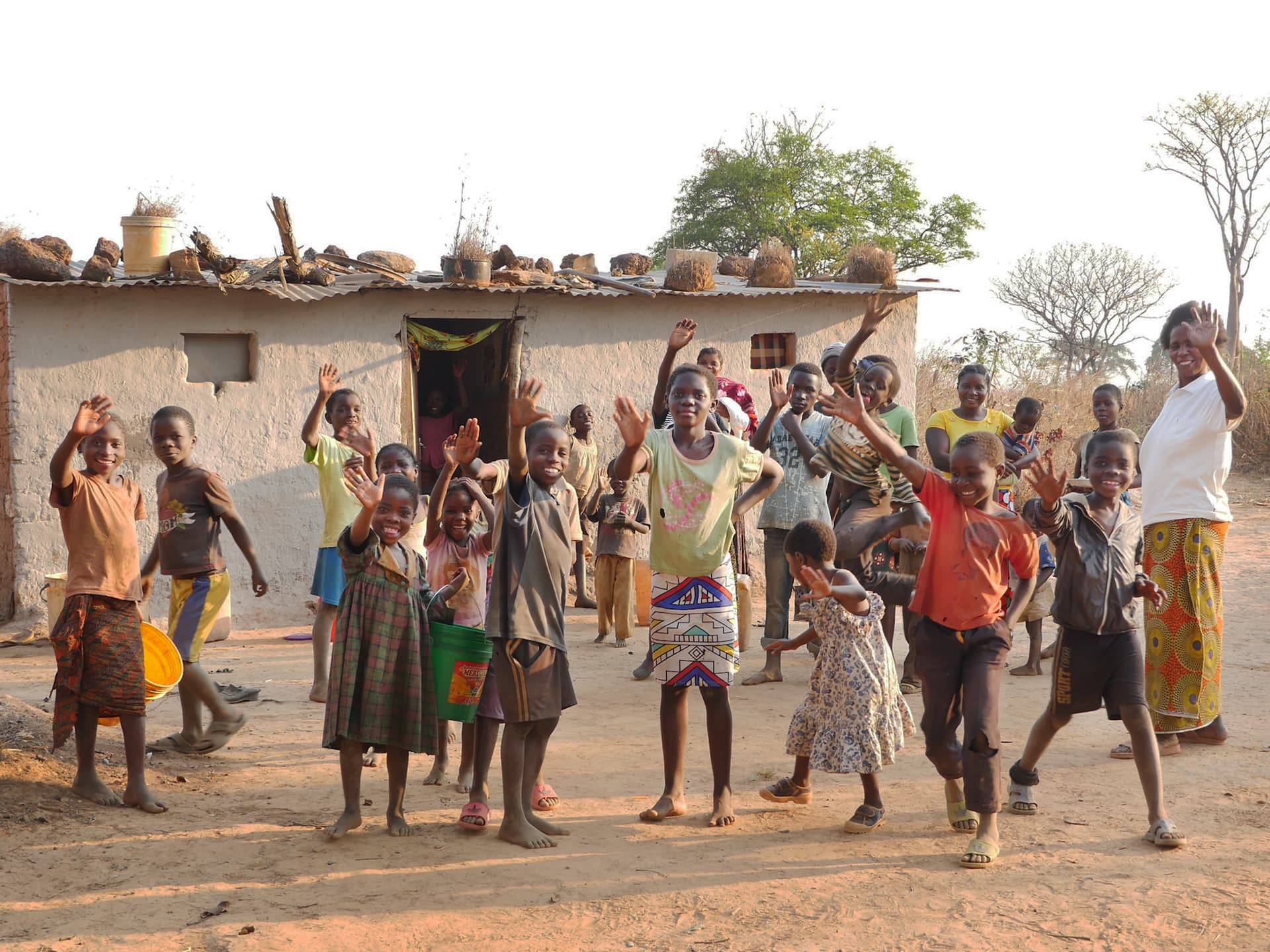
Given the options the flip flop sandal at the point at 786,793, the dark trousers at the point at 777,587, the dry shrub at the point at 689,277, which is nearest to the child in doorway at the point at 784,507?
the dark trousers at the point at 777,587

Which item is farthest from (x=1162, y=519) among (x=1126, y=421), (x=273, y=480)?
(x=1126, y=421)

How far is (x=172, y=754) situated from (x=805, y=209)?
24564 mm

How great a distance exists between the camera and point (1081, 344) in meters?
33.4

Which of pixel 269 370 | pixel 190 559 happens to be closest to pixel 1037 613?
pixel 190 559

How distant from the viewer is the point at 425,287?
364 inches

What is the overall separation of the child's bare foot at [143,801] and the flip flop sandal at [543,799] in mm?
1377

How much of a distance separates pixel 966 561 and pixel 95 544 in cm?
325

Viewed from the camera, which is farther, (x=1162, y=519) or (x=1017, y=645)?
(x=1017, y=645)

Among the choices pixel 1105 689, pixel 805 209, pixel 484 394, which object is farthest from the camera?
pixel 805 209

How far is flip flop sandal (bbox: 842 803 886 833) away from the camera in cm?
415

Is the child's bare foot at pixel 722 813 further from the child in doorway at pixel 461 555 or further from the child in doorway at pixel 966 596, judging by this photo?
the child in doorway at pixel 461 555

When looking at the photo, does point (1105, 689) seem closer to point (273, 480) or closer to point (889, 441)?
point (889, 441)

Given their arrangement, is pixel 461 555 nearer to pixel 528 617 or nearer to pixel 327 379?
pixel 528 617

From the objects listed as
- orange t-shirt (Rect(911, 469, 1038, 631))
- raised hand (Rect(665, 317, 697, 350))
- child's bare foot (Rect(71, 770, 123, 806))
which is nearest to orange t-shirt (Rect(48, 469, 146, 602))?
child's bare foot (Rect(71, 770, 123, 806))
